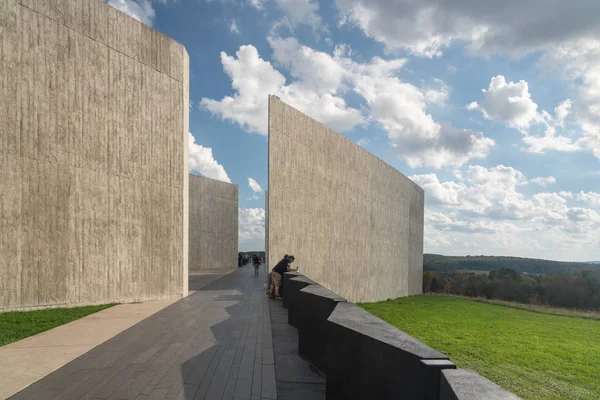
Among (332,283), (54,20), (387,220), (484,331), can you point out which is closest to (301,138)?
(332,283)

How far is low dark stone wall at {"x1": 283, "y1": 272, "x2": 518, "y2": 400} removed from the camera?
5.65ft

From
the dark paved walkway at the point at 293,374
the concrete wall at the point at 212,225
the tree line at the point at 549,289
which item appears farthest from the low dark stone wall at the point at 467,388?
the tree line at the point at 549,289

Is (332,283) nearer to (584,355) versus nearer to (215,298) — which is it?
(215,298)

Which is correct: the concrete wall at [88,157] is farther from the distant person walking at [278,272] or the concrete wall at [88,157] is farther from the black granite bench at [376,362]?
the black granite bench at [376,362]

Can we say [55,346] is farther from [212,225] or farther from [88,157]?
[212,225]

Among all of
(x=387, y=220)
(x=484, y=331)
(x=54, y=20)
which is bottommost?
(x=484, y=331)

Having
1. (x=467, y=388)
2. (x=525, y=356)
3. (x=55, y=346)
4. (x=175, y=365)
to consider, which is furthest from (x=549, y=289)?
(x=467, y=388)

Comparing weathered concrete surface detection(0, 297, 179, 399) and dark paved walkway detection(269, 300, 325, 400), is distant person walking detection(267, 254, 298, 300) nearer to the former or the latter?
weathered concrete surface detection(0, 297, 179, 399)

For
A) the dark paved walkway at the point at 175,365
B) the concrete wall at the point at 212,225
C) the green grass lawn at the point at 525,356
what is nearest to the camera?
the dark paved walkway at the point at 175,365

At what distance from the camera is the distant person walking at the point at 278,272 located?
972 cm

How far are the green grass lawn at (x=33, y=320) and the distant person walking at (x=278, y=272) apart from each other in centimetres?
420

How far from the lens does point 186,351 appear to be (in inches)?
200

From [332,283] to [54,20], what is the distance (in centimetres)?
1230

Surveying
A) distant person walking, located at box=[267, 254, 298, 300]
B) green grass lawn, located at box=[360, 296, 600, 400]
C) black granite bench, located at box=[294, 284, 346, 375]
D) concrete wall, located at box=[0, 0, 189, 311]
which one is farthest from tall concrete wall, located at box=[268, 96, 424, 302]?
black granite bench, located at box=[294, 284, 346, 375]
